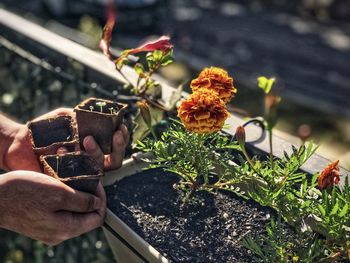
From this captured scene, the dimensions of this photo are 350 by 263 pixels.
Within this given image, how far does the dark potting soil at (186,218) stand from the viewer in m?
1.42

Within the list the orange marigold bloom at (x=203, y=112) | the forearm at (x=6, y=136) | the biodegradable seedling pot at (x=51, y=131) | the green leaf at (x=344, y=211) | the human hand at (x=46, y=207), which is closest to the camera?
the green leaf at (x=344, y=211)

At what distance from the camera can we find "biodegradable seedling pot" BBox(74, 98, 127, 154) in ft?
5.11

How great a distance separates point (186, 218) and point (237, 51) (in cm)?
708

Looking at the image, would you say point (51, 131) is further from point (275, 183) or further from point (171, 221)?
point (275, 183)

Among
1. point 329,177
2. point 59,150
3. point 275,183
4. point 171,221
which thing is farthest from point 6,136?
point 329,177

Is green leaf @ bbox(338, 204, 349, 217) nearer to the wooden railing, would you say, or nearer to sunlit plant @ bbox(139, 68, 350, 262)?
sunlit plant @ bbox(139, 68, 350, 262)

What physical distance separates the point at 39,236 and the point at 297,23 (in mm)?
9898

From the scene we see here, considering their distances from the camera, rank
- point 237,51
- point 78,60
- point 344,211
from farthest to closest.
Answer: point 237,51 → point 78,60 → point 344,211

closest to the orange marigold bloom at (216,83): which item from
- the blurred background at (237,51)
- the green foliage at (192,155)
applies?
the green foliage at (192,155)

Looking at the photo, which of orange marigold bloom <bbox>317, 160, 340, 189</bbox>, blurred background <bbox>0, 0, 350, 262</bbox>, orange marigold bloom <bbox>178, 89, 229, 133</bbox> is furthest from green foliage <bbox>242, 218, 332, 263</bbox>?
blurred background <bbox>0, 0, 350, 262</bbox>

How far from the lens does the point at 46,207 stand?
1.41m

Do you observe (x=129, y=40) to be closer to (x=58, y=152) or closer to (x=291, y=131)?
(x=291, y=131)

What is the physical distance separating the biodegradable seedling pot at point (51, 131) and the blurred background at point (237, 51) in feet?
1.86

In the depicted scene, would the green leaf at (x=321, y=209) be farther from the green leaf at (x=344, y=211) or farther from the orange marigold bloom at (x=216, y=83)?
the orange marigold bloom at (x=216, y=83)
